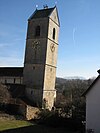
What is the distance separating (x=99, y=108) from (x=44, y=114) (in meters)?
14.0

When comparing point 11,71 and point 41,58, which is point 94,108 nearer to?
point 41,58

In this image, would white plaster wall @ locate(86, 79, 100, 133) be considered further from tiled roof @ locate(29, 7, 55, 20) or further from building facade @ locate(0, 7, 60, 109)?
tiled roof @ locate(29, 7, 55, 20)

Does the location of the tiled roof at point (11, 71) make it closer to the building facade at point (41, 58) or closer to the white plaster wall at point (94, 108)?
the building facade at point (41, 58)

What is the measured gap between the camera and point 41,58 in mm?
40844

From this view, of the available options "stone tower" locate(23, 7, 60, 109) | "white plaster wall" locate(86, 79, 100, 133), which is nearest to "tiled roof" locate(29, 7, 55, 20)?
"stone tower" locate(23, 7, 60, 109)

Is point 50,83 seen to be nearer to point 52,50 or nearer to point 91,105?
point 52,50

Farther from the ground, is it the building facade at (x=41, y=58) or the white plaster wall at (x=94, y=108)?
the building facade at (x=41, y=58)

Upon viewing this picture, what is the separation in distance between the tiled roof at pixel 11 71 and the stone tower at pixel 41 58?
3783 millimetres

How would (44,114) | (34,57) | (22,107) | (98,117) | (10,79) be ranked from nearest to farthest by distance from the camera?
(98,117)
(44,114)
(22,107)
(34,57)
(10,79)

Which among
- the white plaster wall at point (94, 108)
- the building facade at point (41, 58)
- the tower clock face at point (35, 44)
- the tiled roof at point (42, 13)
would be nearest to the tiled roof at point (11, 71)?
the building facade at point (41, 58)

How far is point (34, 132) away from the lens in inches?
834

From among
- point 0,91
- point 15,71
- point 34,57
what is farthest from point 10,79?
point 0,91

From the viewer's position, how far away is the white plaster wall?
18422 millimetres

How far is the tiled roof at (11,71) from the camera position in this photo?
1811 inches
